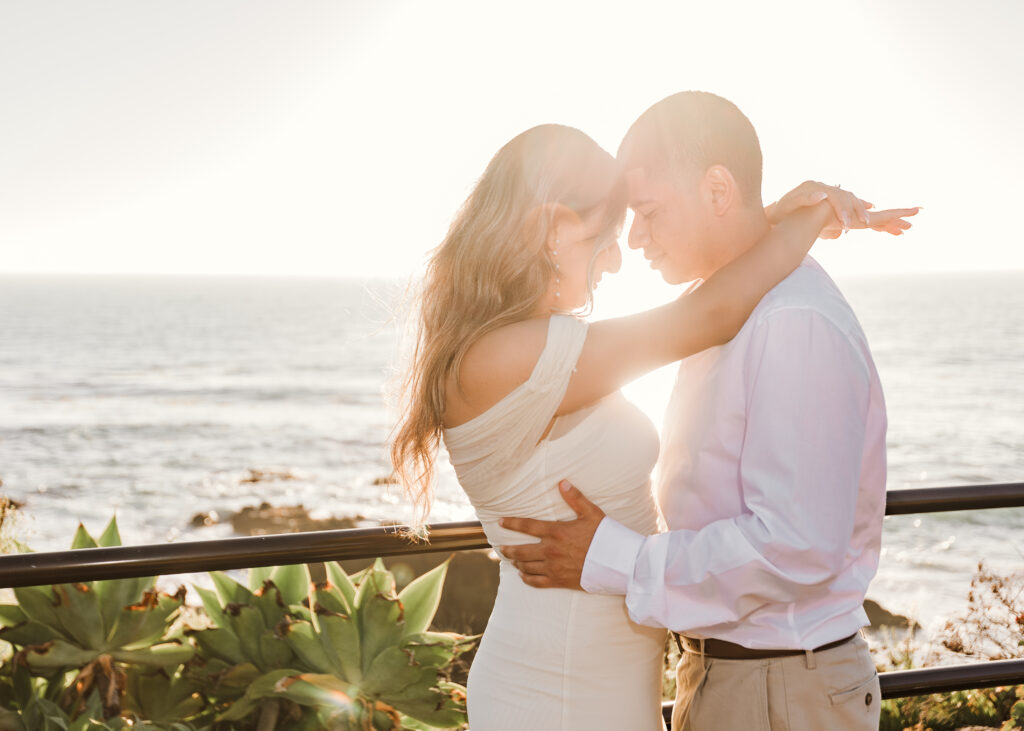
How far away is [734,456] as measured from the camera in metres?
2.11

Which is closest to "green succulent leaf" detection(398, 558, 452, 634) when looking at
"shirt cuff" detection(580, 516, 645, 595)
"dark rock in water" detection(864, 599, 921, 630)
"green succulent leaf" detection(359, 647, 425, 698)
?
"green succulent leaf" detection(359, 647, 425, 698)

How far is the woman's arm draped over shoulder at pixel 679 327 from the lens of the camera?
6.64 feet

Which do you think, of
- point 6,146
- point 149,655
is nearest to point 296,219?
point 6,146

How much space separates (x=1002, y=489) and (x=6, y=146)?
120m

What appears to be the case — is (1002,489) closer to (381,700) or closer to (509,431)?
(509,431)

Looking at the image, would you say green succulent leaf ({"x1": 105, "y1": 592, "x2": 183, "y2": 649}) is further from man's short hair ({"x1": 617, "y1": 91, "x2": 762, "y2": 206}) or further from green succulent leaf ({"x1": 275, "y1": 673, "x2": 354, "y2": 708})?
man's short hair ({"x1": 617, "y1": 91, "x2": 762, "y2": 206})

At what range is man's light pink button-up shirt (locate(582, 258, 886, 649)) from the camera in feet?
6.25

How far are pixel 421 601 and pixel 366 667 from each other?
34 cm

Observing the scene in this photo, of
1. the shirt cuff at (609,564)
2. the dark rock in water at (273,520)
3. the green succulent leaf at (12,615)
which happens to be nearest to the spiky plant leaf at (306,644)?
the green succulent leaf at (12,615)

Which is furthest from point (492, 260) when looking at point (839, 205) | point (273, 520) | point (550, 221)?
point (273, 520)

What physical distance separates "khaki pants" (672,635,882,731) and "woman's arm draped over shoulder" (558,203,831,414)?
0.73 meters

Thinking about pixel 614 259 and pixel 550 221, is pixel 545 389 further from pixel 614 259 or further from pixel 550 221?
pixel 614 259

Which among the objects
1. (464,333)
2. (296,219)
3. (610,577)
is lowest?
(610,577)

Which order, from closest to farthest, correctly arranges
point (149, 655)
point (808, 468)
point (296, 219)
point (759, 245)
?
point (808, 468) < point (759, 245) < point (149, 655) < point (296, 219)
